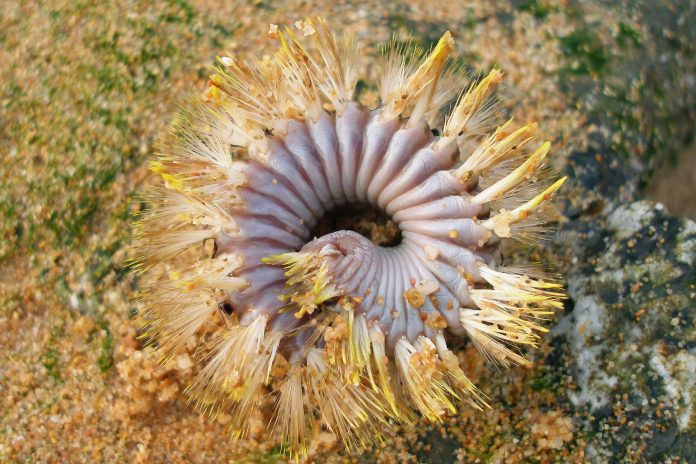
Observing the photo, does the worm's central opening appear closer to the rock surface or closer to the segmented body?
the segmented body

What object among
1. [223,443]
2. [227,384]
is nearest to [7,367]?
[223,443]

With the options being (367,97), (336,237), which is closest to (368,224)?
(336,237)

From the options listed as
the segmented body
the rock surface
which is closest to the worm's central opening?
the segmented body

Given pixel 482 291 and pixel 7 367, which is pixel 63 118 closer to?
pixel 7 367

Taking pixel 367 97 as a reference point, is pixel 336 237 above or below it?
below

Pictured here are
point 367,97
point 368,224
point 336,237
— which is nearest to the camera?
point 336,237

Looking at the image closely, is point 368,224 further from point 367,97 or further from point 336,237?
point 367,97

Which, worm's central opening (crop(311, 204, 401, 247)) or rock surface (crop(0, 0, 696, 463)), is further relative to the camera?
worm's central opening (crop(311, 204, 401, 247))

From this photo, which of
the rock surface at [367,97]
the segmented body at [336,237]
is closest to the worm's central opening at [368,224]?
the segmented body at [336,237]
